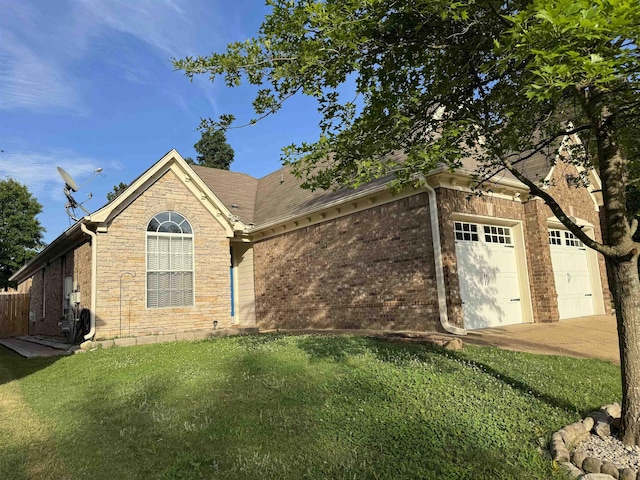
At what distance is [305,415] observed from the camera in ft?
14.6

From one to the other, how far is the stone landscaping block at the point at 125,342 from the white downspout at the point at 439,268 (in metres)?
7.58

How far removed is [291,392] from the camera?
5090mm

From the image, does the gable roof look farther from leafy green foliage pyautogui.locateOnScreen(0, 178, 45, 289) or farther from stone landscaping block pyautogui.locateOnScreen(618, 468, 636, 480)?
leafy green foliage pyautogui.locateOnScreen(0, 178, 45, 289)

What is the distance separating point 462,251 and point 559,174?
620cm

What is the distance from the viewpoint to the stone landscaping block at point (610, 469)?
11.4 ft

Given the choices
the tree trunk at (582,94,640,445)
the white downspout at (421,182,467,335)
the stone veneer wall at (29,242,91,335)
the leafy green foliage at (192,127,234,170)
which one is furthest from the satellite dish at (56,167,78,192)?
the leafy green foliage at (192,127,234,170)

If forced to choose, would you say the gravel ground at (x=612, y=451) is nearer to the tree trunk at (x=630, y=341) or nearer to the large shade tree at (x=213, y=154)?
the tree trunk at (x=630, y=341)

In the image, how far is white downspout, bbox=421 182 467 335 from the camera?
9.94 metres

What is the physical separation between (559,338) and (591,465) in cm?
648

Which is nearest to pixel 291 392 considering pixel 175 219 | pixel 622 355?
pixel 622 355

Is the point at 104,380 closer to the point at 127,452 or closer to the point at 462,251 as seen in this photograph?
the point at 127,452

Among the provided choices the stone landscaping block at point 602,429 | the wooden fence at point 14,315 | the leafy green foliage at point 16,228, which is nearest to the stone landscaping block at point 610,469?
the stone landscaping block at point 602,429

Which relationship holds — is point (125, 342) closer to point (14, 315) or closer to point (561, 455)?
point (561, 455)

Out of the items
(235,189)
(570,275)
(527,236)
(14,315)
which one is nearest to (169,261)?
(235,189)
